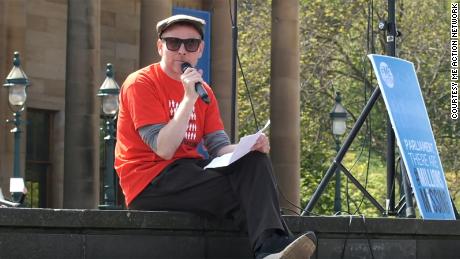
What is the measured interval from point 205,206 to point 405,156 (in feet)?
10.4

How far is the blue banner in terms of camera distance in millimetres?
10844

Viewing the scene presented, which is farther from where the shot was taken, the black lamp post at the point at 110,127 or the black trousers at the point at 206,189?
the black lamp post at the point at 110,127

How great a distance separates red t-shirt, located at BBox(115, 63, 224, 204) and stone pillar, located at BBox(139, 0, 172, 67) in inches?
744

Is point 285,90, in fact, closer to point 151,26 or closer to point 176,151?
point 151,26

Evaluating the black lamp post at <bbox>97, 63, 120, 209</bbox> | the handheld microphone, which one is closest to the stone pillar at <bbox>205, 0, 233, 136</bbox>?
the black lamp post at <bbox>97, 63, 120, 209</bbox>

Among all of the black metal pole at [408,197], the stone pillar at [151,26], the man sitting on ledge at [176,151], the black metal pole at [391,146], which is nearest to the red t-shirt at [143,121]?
the man sitting on ledge at [176,151]

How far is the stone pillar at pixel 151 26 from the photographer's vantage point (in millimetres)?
27297

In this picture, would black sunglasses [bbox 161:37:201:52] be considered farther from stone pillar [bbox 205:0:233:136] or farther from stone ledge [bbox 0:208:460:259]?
stone pillar [bbox 205:0:233:136]

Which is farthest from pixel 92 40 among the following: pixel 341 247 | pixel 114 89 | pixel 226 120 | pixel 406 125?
pixel 341 247

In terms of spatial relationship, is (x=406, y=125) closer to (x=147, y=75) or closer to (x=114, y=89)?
(x=147, y=75)

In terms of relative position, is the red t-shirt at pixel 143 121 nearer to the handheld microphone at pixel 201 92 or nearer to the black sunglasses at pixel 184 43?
the black sunglasses at pixel 184 43

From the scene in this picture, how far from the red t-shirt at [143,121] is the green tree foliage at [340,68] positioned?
1295 inches

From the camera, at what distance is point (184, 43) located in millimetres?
8211

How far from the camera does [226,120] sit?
31281 mm
